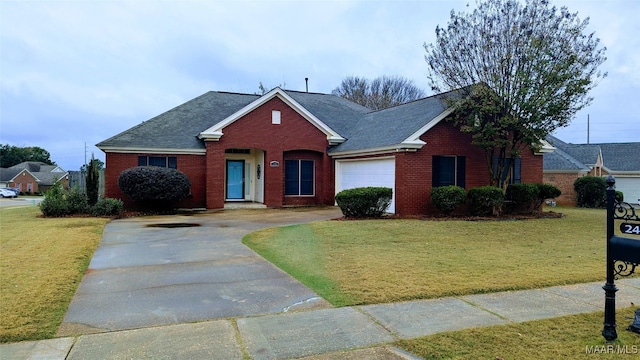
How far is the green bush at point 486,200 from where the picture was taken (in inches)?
619

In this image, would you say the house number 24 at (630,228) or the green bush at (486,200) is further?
the green bush at (486,200)

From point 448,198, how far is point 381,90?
124 feet

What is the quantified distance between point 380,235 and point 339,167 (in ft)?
32.6

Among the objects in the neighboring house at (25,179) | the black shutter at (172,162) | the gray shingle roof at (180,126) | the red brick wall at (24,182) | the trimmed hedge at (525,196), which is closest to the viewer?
the trimmed hedge at (525,196)

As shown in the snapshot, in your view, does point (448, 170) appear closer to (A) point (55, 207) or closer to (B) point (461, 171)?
(B) point (461, 171)

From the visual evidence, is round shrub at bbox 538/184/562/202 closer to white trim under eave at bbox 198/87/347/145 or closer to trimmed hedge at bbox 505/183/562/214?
trimmed hedge at bbox 505/183/562/214

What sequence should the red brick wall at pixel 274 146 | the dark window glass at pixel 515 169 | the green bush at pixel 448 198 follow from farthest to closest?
the red brick wall at pixel 274 146 → the dark window glass at pixel 515 169 → the green bush at pixel 448 198

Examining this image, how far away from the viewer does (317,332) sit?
178 inches

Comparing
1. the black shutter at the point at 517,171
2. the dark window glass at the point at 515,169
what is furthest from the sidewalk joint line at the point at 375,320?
the black shutter at the point at 517,171

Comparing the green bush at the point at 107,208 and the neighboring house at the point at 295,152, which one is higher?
the neighboring house at the point at 295,152

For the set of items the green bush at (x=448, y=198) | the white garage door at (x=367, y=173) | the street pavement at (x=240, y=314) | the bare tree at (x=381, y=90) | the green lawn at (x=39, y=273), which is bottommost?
the street pavement at (x=240, y=314)

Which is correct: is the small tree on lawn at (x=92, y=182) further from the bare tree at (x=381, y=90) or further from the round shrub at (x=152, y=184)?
the bare tree at (x=381, y=90)

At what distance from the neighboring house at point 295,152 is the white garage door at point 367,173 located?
1.7 inches

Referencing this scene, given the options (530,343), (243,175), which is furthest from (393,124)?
(530,343)
